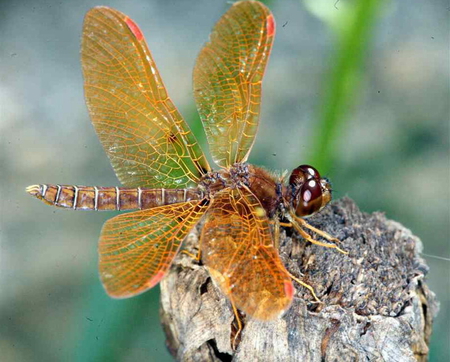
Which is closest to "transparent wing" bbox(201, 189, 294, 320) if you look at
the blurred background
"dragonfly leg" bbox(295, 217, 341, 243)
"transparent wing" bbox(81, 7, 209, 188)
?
"dragonfly leg" bbox(295, 217, 341, 243)

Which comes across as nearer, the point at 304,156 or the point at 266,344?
the point at 266,344

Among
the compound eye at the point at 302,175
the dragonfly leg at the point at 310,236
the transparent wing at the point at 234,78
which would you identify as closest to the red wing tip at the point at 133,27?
the transparent wing at the point at 234,78

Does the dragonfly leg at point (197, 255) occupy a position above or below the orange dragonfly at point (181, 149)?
below

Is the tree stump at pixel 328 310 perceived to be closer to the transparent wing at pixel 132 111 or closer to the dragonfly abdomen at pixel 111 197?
A: the dragonfly abdomen at pixel 111 197

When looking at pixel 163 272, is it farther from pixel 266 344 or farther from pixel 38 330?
pixel 38 330

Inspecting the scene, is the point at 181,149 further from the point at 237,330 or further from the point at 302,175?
the point at 237,330

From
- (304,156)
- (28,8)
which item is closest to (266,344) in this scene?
(304,156)

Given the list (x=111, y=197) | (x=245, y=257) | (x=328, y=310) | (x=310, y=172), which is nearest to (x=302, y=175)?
(x=310, y=172)
